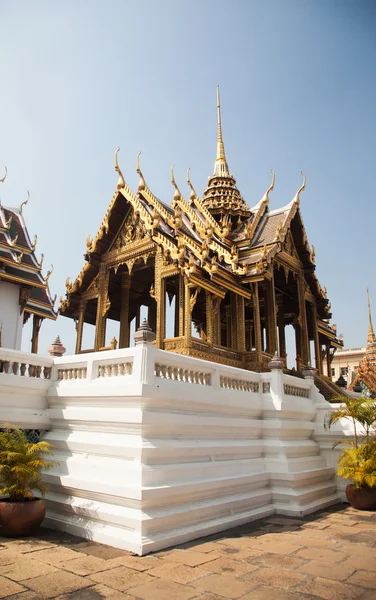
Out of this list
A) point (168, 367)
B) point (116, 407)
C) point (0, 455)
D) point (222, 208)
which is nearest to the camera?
point (0, 455)

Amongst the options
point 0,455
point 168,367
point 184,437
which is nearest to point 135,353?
point 168,367

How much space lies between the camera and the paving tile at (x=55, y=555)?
4.51 meters

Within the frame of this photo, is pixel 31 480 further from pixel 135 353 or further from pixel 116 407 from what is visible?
pixel 135 353

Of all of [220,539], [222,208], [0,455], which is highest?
[222,208]

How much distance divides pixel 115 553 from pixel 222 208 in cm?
1052

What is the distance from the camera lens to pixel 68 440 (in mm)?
6387

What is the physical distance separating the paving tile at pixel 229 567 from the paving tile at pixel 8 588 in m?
1.66

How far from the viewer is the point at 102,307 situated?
11656 mm

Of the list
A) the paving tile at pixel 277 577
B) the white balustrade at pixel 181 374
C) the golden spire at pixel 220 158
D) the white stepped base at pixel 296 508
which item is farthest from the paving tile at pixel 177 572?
the golden spire at pixel 220 158

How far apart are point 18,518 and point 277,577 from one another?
2.83 meters

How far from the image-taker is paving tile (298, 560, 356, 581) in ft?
14.2

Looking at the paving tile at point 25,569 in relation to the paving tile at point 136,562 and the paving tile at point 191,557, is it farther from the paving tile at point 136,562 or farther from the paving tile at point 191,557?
the paving tile at point 191,557

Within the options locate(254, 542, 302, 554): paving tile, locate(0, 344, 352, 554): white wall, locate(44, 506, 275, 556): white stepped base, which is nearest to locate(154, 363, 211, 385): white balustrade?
locate(0, 344, 352, 554): white wall

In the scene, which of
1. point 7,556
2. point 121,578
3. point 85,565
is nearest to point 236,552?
point 121,578
